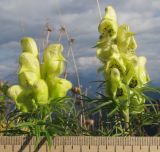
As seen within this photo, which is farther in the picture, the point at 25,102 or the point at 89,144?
the point at 89,144

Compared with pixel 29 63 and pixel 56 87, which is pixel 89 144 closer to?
pixel 56 87

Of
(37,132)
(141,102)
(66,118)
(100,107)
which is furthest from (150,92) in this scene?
(37,132)

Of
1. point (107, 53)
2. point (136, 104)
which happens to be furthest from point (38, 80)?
point (136, 104)

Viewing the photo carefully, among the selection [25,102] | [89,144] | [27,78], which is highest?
[27,78]

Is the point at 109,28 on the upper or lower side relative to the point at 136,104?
upper

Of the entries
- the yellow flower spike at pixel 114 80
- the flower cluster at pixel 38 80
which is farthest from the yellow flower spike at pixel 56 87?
the yellow flower spike at pixel 114 80
